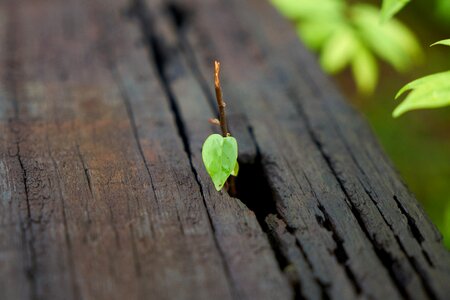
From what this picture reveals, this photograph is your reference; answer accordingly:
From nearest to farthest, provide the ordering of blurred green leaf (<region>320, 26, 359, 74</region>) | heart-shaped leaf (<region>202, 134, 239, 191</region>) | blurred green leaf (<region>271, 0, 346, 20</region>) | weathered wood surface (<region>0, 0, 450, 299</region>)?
weathered wood surface (<region>0, 0, 450, 299</region>) → heart-shaped leaf (<region>202, 134, 239, 191</region>) → blurred green leaf (<region>320, 26, 359, 74</region>) → blurred green leaf (<region>271, 0, 346, 20</region>)

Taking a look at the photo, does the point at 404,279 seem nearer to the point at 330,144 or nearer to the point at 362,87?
the point at 330,144

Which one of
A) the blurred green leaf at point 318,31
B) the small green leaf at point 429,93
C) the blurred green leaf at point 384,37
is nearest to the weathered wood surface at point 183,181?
the small green leaf at point 429,93

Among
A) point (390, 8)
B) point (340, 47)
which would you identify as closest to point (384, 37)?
point (340, 47)

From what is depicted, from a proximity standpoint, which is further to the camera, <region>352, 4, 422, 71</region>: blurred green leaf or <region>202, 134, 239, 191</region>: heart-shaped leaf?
<region>352, 4, 422, 71</region>: blurred green leaf

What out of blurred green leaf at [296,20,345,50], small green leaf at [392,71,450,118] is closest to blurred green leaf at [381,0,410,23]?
small green leaf at [392,71,450,118]

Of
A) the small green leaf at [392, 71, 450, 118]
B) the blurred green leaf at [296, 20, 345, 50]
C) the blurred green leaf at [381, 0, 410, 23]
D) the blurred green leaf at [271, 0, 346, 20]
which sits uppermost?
the blurred green leaf at [271, 0, 346, 20]

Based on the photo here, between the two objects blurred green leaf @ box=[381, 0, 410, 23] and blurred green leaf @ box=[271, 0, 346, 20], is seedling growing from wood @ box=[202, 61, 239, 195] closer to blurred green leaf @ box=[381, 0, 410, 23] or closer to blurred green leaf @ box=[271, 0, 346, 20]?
blurred green leaf @ box=[381, 0, 410, 23]
